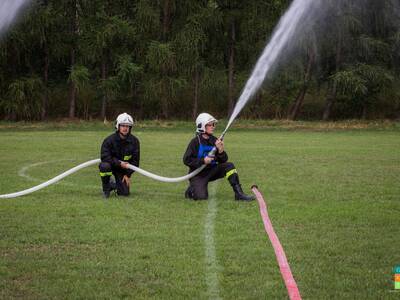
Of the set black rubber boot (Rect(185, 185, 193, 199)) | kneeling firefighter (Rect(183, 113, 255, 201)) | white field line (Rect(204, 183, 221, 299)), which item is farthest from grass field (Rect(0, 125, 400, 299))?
kneeling firefighter (Rect(183, 113, 255, 201))

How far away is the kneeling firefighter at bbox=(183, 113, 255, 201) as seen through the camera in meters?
10.3

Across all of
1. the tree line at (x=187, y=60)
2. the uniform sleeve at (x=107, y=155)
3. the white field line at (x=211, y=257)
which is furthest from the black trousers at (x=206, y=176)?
the tree line at (x=187, y=60)

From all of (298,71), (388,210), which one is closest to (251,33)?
(298,71)

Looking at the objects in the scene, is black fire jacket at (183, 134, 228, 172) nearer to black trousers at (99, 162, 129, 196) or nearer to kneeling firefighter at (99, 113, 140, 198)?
kneeling firefighter at (99, 113, 140, 198)

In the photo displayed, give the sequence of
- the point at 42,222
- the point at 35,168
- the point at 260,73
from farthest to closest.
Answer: the point at 35,168
the point at 260,73
the point at 42,222

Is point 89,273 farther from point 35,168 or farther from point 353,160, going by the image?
point 353,160

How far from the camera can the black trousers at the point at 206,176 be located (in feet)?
33.9

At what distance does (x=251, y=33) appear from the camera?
36.9m

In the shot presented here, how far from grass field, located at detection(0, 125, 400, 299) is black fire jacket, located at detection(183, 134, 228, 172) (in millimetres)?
660

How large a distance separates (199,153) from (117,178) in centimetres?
156

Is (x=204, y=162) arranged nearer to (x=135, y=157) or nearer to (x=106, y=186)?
(x=135, y=157)

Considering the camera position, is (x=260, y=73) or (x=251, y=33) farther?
(x=251, y=33)

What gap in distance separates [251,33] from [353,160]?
2076 centimetres

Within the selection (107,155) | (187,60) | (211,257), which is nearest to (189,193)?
(107,155)
